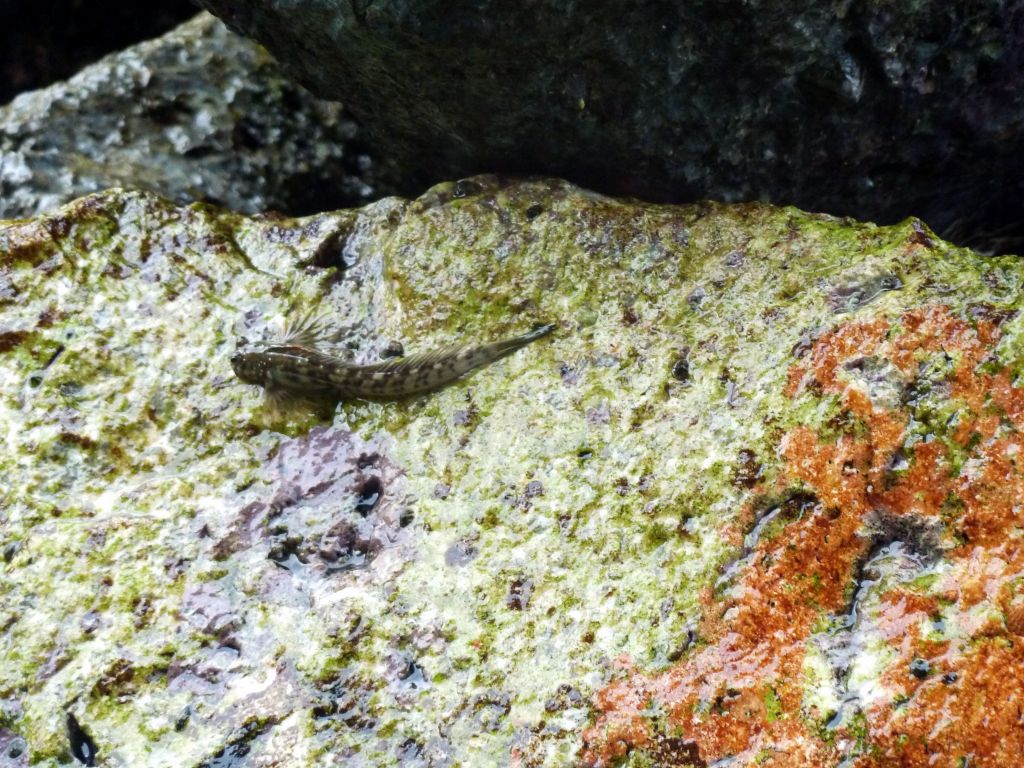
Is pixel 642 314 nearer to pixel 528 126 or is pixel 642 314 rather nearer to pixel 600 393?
pixel 600 393

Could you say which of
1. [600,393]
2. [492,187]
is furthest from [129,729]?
[492,187]

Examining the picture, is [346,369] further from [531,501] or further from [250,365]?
[531,501]

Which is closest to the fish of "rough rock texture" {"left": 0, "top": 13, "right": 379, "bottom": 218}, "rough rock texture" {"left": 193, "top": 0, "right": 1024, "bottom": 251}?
"rough rock texture" {"left": 193, "top": 0, "right": 1024, "bottom": 251}

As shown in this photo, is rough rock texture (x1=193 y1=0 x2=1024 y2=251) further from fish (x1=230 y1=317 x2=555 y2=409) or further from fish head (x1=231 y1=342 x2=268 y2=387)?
fish head (x1=231 y1=342 x2=268 y2=387)

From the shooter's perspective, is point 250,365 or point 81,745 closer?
point 81,745

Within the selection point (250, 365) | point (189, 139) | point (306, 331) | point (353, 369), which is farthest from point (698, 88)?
point (189, 139)

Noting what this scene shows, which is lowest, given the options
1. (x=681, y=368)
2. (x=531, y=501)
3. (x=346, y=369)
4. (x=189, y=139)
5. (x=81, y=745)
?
(x=81, y=745)

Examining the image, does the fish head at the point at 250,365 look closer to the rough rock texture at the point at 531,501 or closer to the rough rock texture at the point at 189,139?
the rough rock texture at the point at 531,501
